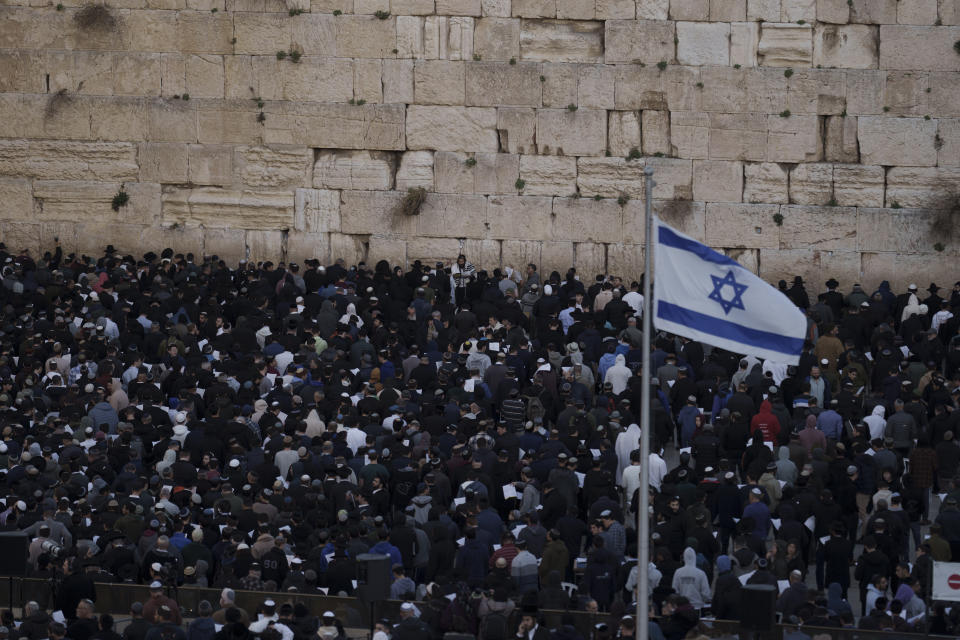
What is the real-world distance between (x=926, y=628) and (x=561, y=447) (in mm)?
5396

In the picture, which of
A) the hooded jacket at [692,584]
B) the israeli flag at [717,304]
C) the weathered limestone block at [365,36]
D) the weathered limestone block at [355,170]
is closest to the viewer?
the israeli flag at [717,304]

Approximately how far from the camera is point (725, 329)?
46.1 ft

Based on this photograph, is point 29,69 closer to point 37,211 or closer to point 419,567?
point 37,211

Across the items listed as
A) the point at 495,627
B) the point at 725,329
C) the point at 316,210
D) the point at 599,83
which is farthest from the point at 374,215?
the point at 725,329

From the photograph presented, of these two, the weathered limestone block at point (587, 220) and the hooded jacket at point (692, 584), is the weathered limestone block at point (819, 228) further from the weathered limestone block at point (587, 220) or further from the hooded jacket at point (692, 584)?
the hooded jacket at point (692, 584)

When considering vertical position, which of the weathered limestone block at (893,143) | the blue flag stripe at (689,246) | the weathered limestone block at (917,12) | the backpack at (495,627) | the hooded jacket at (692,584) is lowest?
the backpack at (495,627)

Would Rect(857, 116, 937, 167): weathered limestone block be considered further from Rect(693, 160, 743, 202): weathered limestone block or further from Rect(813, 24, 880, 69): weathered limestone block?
Rect(693, 160, 743, 202): weathered limestone block

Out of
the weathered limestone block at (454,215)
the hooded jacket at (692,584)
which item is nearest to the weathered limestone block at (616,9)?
the weathered limestone block at (454,215)

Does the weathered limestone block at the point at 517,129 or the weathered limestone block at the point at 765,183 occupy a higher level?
the weathered limestone block at the point at 517,129

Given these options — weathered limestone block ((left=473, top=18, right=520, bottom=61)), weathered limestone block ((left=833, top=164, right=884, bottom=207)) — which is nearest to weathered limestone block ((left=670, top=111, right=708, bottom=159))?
weathered limestone block ((left=833, top=164, right=884, bottom=207))

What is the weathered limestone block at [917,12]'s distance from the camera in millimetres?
29047

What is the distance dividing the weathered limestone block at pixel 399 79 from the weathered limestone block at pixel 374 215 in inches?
69.3

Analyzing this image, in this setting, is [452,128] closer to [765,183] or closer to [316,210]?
[316,210]

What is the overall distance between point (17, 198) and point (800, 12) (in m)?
14.6
